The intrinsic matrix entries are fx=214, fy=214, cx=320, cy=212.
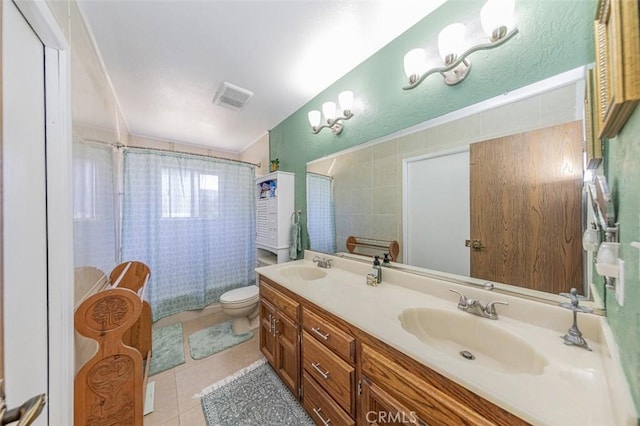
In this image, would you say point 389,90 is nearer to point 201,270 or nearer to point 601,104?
point 601,104

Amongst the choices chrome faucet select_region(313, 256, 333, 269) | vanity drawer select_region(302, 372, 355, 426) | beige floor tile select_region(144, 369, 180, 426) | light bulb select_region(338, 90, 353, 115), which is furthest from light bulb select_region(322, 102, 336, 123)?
beige floor tile select_region(144, 369, 180, 426)

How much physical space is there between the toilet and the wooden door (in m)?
1.89

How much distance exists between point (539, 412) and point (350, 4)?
5.70 feet

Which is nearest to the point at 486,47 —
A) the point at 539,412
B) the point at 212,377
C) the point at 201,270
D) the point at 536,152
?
the point at 536,152

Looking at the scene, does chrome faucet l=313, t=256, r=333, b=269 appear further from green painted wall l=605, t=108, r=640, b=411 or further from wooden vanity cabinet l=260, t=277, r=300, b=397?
green painted wall l=605, t=108, r=640, b=411

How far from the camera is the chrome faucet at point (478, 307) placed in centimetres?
89

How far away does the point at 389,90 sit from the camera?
1422 mm

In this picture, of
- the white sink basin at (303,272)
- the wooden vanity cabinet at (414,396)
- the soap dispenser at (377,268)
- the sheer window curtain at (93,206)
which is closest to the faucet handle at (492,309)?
the wooden vanity cabinet at (414,396)

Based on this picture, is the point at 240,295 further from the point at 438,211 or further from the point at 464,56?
the point at 464,56

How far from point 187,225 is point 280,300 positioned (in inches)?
62.8

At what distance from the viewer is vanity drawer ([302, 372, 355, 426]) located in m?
0.98

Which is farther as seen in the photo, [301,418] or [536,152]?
[301,418]

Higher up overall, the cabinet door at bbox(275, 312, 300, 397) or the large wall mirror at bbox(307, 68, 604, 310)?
the large wall mirror at bbox(307, 68, 604, 310)

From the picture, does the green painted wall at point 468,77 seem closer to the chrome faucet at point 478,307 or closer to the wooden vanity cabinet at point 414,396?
the chrome faucet at point 478,307
